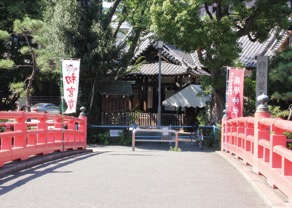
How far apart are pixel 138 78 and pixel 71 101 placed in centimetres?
1534

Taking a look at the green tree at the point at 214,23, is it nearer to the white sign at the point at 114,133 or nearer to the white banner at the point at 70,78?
the white banner at the point at 70,78

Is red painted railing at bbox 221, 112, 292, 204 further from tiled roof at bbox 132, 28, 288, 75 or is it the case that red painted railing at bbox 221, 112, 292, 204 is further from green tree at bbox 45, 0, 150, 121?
tiled roof at bbox 132, 28, 288, 75

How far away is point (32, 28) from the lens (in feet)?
62.8

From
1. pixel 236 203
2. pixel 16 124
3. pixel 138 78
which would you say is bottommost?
pixel 236 203

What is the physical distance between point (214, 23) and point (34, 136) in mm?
10594

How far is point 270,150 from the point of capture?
6180 millimetres

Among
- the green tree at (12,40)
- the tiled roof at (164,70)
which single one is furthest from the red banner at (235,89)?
the green tree at (12,40)

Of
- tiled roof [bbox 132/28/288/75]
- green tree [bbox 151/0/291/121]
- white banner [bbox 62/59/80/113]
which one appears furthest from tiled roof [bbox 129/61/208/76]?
white banner [bbox 62/59/80/113]

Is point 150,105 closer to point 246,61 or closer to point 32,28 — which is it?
point 246,61

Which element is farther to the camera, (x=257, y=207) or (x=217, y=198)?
Answer: (x=217, y=198)

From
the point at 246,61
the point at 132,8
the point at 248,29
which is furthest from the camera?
the point at 246,61

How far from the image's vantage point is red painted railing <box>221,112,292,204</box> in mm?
5363

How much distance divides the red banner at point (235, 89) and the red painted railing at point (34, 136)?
16.7 ft

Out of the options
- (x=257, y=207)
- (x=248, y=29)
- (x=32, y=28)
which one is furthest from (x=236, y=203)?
(x=32, y=28)
